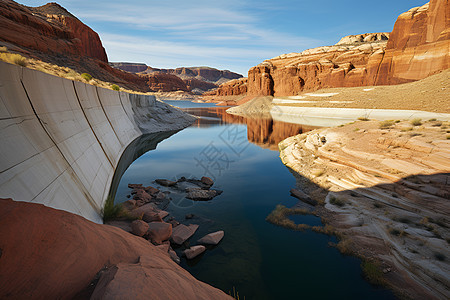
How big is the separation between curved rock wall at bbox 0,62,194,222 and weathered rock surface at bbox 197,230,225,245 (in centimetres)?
381

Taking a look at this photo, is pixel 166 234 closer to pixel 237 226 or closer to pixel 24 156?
pixel 237 226

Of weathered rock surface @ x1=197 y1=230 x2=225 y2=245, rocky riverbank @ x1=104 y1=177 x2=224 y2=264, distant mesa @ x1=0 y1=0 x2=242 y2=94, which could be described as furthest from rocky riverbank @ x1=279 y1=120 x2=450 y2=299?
distant mesa @ x1=0 y1=0 x2=242 y2=94

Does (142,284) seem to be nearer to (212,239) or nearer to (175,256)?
(175,256)

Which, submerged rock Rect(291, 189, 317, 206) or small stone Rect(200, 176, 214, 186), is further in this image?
small stone Rect(200, 176, 214, 186)

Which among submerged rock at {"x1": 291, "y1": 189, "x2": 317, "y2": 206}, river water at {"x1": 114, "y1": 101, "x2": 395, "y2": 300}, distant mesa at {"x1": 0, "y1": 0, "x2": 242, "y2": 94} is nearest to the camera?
river water at {"x1": 114, "y1": 101, "x2": 395, "y2": 300}

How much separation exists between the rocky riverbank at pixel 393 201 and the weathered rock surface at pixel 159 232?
6539 mm

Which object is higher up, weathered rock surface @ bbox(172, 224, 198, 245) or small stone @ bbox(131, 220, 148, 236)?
small stone @ bbox(131, 220, 148, 236)

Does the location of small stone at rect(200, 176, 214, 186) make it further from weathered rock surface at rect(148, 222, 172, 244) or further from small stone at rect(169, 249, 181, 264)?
small stone at rect(169, 249, 181, 264)

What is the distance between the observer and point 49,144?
234 inches

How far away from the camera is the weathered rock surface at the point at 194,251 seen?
683cm

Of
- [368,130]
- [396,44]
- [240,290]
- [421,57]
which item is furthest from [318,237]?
[396,44]

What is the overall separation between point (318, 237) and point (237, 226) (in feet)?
11.3

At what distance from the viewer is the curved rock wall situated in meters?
4.40

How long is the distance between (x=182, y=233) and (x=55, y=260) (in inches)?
220
